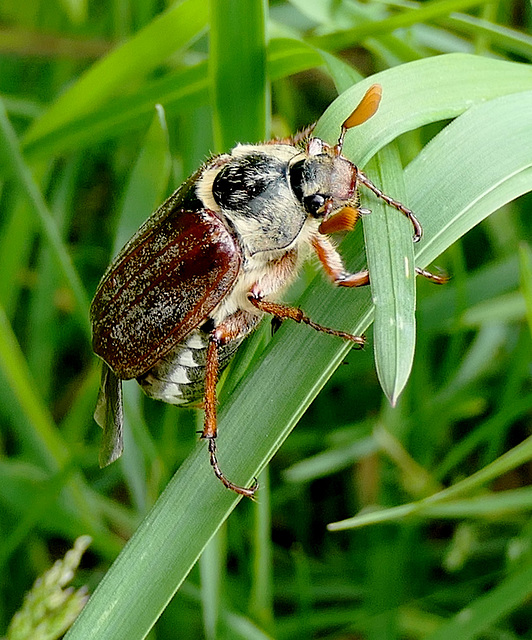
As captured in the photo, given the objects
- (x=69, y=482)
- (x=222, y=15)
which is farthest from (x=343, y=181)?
(x=69, y=482)

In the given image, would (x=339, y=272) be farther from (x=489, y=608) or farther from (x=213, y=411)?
(x=489, y=608)

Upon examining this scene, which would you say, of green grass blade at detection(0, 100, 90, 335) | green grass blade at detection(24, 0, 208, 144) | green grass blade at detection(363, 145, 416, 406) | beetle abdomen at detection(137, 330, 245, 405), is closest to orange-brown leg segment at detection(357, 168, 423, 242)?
green grass blade at detection(363, 145, 416, 406)

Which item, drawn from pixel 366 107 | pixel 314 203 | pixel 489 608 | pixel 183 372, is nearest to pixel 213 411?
pixel 183 372

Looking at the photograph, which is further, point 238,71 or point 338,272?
point 238,71

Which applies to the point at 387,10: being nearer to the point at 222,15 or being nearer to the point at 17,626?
the point at 222,15

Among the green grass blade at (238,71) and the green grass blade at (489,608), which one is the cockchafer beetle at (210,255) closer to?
the green grass blade at (238,71)

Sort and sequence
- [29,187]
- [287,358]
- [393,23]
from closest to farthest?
[287,358] → [393,23] → [29,187]
